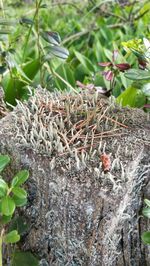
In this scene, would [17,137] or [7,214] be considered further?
[17,137]

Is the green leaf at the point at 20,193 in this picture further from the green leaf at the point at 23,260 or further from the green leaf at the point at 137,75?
the green leaf at the point at 137,75

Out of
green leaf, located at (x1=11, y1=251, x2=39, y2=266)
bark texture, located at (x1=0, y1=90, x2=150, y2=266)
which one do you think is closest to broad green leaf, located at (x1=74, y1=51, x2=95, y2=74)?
bark texture, located at (x1=0, y1=90, x2=150, y2=266)

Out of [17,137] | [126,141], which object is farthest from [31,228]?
[126,141]

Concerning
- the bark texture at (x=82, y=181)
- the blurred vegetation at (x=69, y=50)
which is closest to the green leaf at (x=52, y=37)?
the blurred vegetation at (x=69, y=50)

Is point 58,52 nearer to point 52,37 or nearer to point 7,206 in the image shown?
point 52,37

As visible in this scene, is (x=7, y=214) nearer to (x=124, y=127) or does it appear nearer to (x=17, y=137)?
(x=17, y=137)

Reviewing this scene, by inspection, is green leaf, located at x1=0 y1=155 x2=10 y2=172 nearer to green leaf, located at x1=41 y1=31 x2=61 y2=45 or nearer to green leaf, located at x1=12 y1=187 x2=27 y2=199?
green leaf, located at x1=12 y1=187 x2=27 y2=199

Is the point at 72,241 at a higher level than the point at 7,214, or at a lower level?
lower
